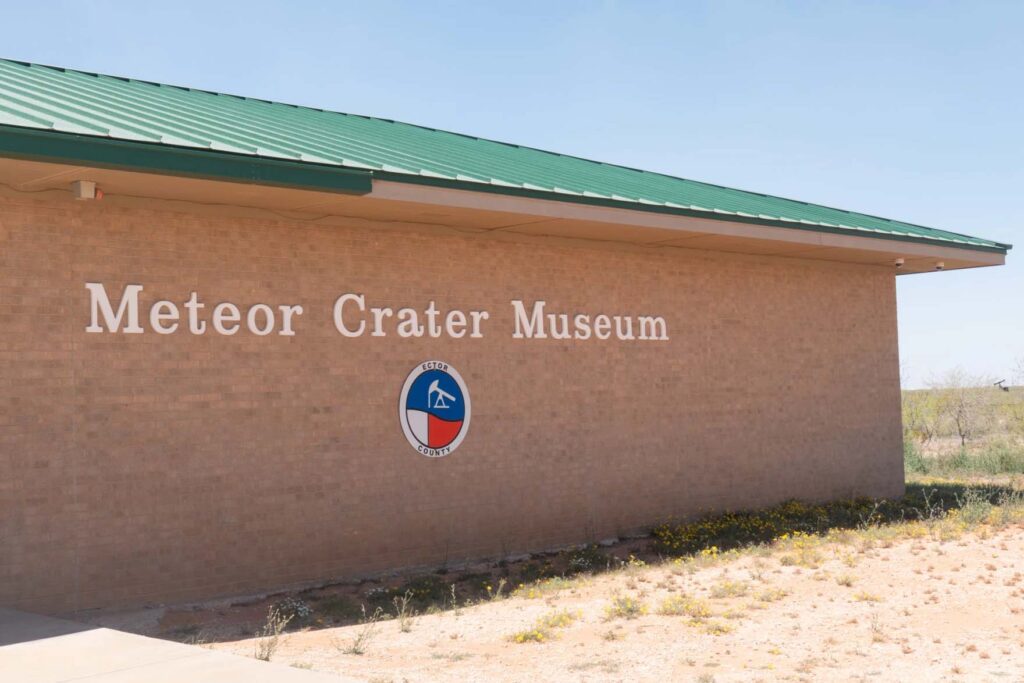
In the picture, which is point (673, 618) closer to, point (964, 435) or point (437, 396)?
point (437, 396)

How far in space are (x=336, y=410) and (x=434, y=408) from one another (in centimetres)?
133

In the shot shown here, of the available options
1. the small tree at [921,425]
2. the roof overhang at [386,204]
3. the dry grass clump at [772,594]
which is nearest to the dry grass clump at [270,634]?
the roof overhang at [386,204]

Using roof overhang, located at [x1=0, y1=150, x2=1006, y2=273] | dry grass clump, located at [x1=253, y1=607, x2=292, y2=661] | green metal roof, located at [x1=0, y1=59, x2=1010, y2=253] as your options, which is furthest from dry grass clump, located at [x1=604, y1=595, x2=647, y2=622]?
green metal roof, located at [x1=0, y1=59, x2=1010, y2=253]

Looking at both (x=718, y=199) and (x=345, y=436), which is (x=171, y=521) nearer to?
(x=345, y=436)

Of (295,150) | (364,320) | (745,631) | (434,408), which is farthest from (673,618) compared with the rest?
(295,150)

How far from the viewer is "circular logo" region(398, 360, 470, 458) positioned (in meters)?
A: 11.9

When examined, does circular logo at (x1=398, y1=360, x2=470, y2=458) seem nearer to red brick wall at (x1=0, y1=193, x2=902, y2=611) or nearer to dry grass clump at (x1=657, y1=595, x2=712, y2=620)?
red brick wall at (x1=0, y1=193, x2=902, y2=611)

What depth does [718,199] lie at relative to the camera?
55.2ft

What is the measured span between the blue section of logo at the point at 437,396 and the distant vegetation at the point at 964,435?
47.3 feet

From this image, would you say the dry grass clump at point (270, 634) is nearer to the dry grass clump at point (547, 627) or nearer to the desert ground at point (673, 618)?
the desert ground at point (673, 618)

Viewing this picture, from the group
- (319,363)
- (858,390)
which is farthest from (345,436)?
(858,390)

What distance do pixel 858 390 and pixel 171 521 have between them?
12.2 metres

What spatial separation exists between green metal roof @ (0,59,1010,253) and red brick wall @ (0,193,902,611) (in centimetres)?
90

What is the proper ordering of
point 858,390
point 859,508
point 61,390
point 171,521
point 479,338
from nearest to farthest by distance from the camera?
point 61,390, point 171,521, point 479,338, point 859,508, point 858,390
